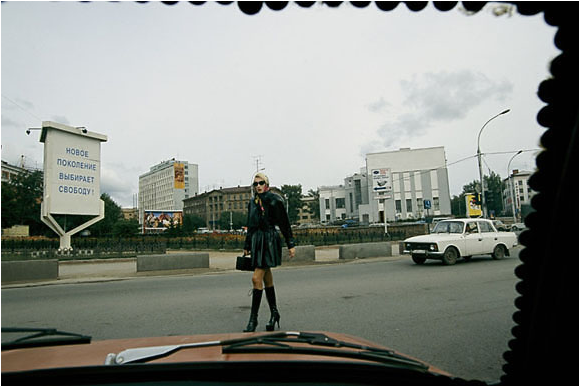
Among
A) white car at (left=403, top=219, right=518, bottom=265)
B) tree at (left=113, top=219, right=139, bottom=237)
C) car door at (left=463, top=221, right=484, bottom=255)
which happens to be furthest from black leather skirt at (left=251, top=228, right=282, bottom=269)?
tree at (left=113, top=219, right=139, bottom=237)

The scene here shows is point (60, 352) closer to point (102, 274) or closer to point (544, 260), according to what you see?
point (544, 260)

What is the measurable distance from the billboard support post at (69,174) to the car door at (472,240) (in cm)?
1785

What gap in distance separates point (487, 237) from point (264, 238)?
11569 millimetres

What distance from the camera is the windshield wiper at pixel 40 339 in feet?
6.14

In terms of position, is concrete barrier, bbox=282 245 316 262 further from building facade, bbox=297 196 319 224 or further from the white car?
building facade, bbox=297 196 319 224

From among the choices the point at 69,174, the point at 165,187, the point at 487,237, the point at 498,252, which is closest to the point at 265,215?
the point at 487,237

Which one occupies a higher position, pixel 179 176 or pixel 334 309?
pixel 179 176

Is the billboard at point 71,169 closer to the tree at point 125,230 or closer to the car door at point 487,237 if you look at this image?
the tree at point 125,230

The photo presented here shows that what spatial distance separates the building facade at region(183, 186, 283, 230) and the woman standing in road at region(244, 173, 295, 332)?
97.9 meters

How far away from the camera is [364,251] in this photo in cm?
1748

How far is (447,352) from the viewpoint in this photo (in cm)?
397

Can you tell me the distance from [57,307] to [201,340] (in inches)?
257

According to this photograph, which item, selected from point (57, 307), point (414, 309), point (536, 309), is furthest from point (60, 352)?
point (57, 307)

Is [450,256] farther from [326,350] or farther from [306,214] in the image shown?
[306,214]
